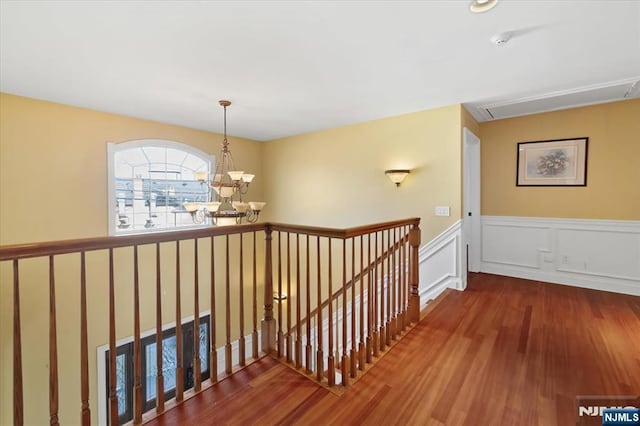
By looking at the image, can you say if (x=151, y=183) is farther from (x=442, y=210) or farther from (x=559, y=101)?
(x=559, y=101)

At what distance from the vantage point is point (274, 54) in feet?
7.49

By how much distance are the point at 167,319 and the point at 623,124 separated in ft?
21.2

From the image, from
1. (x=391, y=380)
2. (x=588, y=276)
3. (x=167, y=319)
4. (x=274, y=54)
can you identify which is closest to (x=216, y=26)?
(x=274, y=54)

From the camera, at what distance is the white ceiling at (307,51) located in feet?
5.87

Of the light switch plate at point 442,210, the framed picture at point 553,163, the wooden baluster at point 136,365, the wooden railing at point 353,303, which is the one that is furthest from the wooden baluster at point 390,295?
the framed picture at point 553,163

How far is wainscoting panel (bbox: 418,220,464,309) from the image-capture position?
362cm

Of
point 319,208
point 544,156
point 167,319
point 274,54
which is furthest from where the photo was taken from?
point 319,208

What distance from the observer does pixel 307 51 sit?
2240 millimetres

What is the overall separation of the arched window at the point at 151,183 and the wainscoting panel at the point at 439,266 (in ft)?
10.0

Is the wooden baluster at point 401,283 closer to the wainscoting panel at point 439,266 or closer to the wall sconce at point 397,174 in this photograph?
the wainscoting panel at point 439,266

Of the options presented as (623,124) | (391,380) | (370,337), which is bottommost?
(391,380)

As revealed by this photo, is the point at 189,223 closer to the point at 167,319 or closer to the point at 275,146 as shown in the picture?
the point at 167,319

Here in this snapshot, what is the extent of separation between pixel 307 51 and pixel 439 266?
9.46 feet
